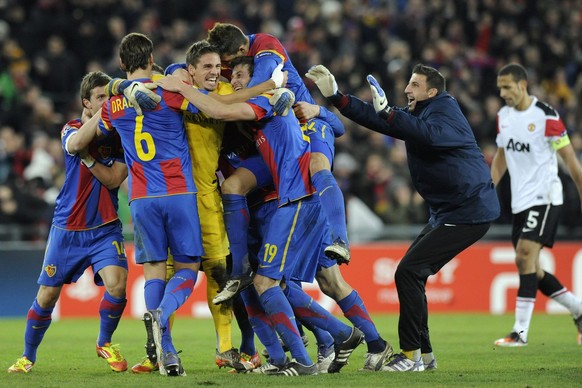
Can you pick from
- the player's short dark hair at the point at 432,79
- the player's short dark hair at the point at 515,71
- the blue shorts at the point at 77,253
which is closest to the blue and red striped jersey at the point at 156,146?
the blue shorts at the point at 77,253

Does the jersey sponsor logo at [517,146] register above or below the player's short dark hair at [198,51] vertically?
below

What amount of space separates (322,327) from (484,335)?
14.9 feet

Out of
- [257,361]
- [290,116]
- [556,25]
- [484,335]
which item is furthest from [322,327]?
[556,25]

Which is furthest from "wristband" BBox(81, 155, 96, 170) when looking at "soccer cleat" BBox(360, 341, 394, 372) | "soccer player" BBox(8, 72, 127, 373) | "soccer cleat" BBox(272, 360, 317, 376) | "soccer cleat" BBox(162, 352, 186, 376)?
"soccer cleat" BBox(360, 341, 394, 372)

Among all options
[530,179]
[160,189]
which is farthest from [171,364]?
[530,179]

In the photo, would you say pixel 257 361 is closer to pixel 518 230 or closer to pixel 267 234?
pixel 267 234

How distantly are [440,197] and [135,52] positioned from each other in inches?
111

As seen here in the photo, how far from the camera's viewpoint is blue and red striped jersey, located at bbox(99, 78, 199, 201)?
326 inches

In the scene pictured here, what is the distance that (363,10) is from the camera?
21688 mm

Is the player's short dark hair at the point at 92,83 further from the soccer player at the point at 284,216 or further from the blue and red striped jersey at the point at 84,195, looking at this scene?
the soccer player at the point at 284,216

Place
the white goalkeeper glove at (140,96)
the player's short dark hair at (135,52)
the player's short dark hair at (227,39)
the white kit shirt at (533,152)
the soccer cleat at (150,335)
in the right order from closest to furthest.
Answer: the soccer cleat at (150,335) → the white goalkeeper glove at (140,96) → the player's short dark hair at (135,52) → the player's short dark hair at (227,39) → the white kit shirt at (533,152)

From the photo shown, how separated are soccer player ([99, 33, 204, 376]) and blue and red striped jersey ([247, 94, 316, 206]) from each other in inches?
23.9

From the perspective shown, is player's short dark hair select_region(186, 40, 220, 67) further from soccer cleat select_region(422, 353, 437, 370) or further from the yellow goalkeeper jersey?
soccer cleat select_region(422, 353, 437, 370)

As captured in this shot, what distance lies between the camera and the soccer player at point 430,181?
834 centimetres
